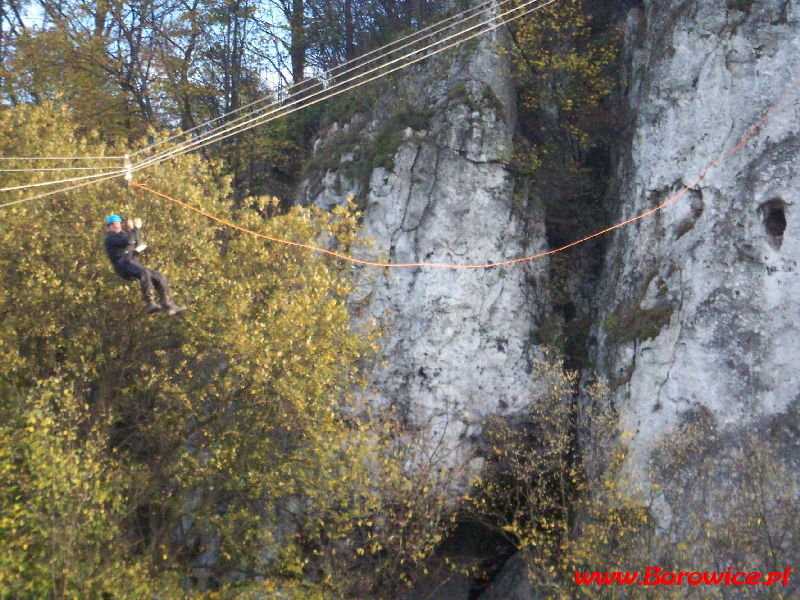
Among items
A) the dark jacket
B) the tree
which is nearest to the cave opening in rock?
the tree

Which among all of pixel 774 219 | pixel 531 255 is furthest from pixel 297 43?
pixel 774 219

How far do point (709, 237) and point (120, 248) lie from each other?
485 inches

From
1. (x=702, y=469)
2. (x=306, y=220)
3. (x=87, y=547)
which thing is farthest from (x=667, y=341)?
(x=87, y=547)

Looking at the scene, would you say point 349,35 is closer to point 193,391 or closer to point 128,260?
point 193,391

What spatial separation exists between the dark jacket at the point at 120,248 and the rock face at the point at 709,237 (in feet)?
33.6

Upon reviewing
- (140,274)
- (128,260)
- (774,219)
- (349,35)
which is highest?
(349,35)

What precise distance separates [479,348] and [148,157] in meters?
9.06

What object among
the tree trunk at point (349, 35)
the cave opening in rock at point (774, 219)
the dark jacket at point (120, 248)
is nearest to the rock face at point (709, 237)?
the cave opening in rock at point (774, 219)

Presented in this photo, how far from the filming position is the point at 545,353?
19.6m

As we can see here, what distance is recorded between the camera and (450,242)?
19.8 m

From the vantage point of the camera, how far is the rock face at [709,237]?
51.4 ft

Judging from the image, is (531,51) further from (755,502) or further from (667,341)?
(755,502)

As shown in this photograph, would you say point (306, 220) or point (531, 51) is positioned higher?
point (531, 51)

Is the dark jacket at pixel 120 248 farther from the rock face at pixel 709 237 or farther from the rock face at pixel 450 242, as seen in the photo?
the rock face at pixel 709 237
